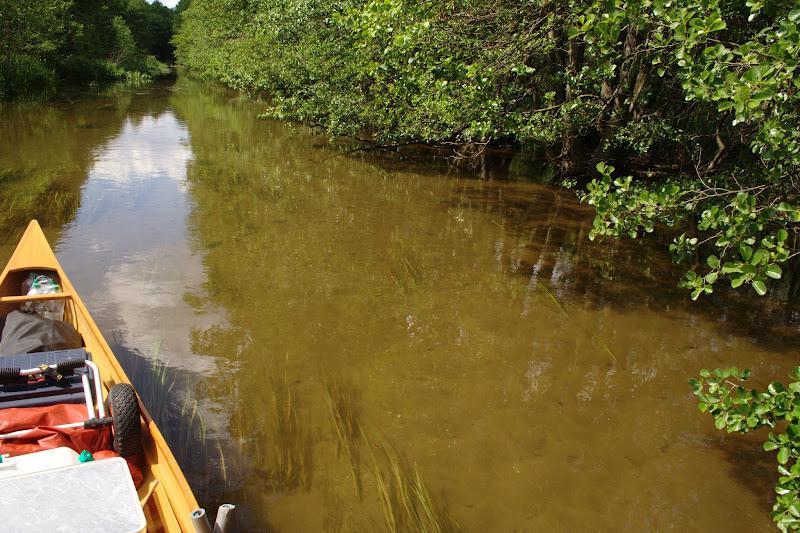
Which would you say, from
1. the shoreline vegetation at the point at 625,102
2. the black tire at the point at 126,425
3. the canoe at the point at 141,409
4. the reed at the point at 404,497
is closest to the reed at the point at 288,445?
the shoreline vegetation at the point at 625,102

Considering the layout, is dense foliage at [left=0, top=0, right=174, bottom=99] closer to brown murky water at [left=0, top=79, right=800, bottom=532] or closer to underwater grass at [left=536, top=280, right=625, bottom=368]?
brown murky water at [left=0, top=79, right=800, bottom=532]

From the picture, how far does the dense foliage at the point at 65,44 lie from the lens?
24.4 metres

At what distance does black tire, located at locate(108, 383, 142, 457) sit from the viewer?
3346 millimetres

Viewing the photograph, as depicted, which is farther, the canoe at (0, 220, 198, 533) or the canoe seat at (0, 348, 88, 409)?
the canoe seat at (0, 348, 88, 409)

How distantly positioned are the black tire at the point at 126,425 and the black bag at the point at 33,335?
1.28 metres

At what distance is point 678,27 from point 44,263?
233 inches

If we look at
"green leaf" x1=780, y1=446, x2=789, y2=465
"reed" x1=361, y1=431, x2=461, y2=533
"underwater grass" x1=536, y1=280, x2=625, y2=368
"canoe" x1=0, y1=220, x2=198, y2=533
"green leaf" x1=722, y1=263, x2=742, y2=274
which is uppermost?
"green leaf" x1=722, y1=263, x2=742, y2=274

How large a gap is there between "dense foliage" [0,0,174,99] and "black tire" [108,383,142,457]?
2393 cm

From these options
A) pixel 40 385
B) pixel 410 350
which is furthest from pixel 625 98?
pixel 40 385

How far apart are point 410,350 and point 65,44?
35.9 meters

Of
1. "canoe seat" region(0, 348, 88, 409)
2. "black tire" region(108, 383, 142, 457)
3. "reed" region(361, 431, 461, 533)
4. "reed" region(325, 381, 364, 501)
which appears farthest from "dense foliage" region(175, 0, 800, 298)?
"canoe seat" region(0, 348, 88, 409)

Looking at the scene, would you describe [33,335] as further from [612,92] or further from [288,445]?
[612,92]

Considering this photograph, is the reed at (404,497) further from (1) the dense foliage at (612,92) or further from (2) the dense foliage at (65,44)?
(2) the dense foliage at (65,44)

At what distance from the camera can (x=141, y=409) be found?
3.68m
